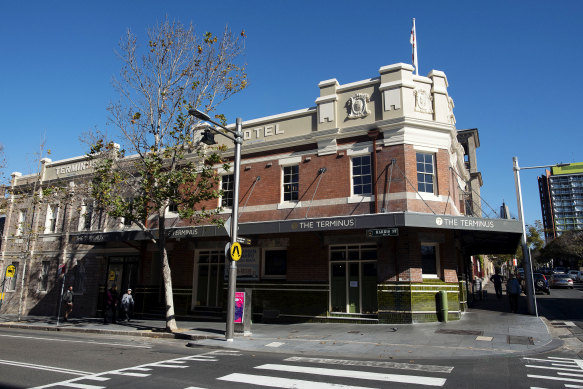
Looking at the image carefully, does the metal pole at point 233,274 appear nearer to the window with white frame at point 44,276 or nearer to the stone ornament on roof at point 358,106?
the stone ornament on roof at point 358,106

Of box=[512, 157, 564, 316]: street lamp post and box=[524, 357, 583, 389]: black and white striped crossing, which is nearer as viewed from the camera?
box=[524, 357, 583, 389]: black and white striped crossing

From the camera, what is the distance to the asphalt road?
6.96 m

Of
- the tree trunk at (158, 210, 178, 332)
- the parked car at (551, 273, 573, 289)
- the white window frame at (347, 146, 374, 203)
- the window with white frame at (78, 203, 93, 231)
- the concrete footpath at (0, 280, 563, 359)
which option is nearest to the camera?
the concrete footpath at (0, 280, 563, 359)

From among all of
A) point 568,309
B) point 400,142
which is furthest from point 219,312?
point 568,309

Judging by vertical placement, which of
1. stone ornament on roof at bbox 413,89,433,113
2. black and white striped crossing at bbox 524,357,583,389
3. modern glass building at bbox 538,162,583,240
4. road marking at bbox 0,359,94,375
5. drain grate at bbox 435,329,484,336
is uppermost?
modern glass building at bbox 538,162,583,240

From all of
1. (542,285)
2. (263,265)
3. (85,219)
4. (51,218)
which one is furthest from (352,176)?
(542,285)

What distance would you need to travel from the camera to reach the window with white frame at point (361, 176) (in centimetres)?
1658

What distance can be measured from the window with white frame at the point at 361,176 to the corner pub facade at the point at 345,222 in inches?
1.7

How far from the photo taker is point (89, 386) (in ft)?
22.6

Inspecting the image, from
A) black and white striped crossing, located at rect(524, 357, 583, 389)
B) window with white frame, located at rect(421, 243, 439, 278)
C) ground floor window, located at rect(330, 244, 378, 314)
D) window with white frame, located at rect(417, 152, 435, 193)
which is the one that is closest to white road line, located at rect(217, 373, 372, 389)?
black and white striped crossing, located at rect(524, 357, 583, 389)

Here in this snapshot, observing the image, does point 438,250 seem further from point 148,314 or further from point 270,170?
point 148,314

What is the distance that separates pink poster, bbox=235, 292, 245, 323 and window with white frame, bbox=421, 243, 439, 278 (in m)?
6.90

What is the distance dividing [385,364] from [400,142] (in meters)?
9.58

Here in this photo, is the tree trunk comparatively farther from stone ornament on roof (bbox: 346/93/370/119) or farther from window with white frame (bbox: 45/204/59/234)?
window with white frame (bbox: 45/204/59/234)
